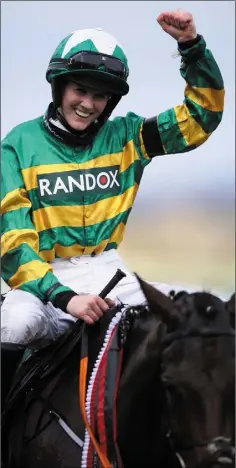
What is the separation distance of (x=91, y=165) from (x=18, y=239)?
0.56 m

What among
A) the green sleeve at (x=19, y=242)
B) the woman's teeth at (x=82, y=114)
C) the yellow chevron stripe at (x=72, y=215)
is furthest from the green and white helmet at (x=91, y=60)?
the yellow chevron stripe at (x=72, y=215)

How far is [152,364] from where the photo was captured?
2.57 m

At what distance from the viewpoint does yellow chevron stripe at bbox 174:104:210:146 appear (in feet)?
12.5

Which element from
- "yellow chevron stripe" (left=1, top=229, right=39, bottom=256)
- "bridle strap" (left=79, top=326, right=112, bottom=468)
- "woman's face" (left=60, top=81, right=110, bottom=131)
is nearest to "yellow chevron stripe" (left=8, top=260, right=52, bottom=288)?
"yellow chevron stripe" (left=1, top=229, right=39, bottom=256)

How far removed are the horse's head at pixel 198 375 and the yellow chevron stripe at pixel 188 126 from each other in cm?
150

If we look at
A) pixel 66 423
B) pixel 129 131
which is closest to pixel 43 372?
pixel 66 423

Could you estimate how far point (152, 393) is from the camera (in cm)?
256

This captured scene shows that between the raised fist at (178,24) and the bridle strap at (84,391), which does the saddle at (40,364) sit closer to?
the bridle strap at (84,391)

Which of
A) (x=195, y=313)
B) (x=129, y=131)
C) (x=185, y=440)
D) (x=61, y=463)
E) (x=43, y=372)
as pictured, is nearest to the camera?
(x=185, y=440)

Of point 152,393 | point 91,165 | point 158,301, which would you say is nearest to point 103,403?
point 152,393

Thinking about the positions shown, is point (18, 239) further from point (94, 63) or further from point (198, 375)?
point (198, 375)

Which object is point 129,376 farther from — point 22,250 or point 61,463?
point 22,250

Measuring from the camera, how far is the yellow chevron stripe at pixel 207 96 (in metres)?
3.71

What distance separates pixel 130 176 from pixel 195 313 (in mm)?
1450
